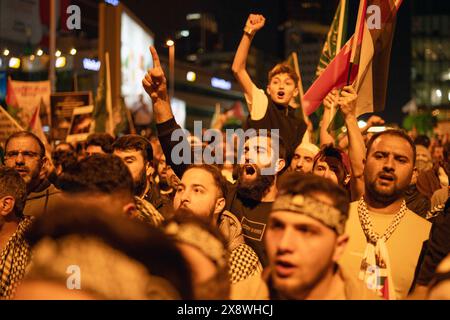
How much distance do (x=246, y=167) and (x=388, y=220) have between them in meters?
1.34

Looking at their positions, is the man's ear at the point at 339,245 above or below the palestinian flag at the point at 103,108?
below

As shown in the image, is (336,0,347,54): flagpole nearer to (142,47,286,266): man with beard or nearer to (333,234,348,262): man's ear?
(142,47,286,266): man with beard

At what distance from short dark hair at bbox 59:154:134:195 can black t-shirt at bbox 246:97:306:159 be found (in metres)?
3.16

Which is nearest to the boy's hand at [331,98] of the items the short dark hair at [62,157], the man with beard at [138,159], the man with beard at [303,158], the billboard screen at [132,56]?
the man with beard at [303,158]

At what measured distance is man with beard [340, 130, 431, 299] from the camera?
4.30 m

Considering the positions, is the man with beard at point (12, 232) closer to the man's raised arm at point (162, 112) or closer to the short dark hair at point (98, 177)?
the short dark hair at point (98, 177)

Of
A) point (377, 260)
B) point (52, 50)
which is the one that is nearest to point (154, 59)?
point (377, 260)

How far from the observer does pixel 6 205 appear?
16.3 ft

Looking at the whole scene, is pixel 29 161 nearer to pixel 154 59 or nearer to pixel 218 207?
pixel 154 59

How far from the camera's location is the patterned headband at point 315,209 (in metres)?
3.08

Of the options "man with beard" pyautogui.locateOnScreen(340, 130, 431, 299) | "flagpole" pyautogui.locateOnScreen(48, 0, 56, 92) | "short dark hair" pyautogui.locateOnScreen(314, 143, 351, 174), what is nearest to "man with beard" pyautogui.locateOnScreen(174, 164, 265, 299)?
"man with beard" pyautogui.locateOnScreen(340, 130, 431, 299)
